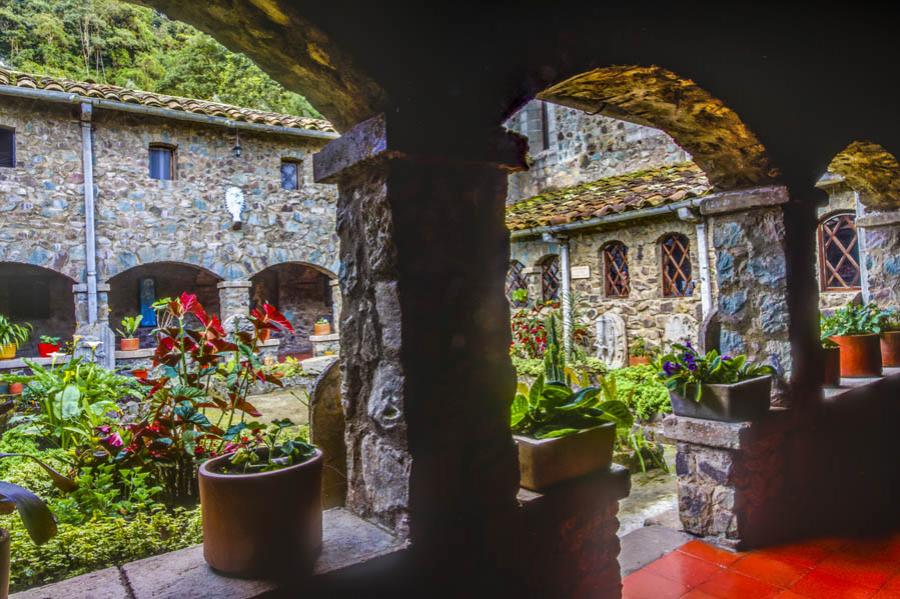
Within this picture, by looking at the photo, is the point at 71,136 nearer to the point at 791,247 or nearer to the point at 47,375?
the point at 47,375

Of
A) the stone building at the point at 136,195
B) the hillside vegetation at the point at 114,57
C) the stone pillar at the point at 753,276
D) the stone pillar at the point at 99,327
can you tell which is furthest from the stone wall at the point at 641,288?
the hillside vegetation at the point at 114,57

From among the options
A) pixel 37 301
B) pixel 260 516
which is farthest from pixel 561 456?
pixel 37 301

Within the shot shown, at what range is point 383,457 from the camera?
155cm

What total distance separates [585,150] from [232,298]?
22.2 ft

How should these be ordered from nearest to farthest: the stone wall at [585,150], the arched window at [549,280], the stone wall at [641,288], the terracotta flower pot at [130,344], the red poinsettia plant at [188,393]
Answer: the red poinsettia plant at [188,393] < the stone wall at [641,288] < the terracotta flower pot at [130,344] < the stone wall at [585,150] < the arched window at [549,280]

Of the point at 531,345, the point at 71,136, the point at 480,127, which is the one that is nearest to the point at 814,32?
the point at 480,127

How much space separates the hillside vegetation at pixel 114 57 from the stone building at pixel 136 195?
4.34 metres

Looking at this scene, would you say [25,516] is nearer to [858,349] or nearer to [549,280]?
[858,349]

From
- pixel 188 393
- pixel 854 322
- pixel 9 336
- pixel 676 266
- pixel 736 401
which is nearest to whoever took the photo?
pixel 188 393

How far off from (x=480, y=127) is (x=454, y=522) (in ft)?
3.55

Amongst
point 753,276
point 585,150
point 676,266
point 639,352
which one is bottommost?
point 639,352

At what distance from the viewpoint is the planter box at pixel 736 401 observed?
2676 millimetres

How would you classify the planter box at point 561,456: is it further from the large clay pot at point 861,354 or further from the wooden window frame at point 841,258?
the wooden window frame at point 841,258

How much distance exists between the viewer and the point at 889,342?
419 centimetres
